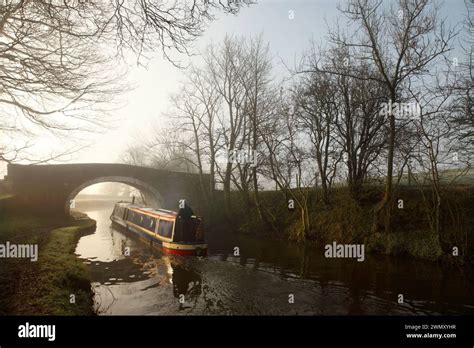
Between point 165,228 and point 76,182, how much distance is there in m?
13.8

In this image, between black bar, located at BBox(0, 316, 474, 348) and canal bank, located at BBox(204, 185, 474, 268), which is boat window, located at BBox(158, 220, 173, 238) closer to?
canal bank, located at BBox(204, 185, 474, 268)

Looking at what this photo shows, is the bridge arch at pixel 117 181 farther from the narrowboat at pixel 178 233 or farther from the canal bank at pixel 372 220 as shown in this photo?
the narrowboat at pixel 178 233

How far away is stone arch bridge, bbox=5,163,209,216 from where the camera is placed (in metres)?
24.7

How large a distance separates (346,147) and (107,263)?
13.8 m

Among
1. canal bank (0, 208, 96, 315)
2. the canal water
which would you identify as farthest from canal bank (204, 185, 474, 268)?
canal bank (0, 208, 96, 315)

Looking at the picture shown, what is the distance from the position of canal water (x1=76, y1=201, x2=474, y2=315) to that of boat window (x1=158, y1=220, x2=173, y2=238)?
3.21ft

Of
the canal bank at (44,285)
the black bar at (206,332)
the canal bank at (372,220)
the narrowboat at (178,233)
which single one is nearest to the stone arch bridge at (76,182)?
the canal bank at (372,220)

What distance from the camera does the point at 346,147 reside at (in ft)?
60.9

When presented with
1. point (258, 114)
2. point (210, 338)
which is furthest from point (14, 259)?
point (258, 114)

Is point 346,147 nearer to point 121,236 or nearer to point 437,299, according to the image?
point 437,299

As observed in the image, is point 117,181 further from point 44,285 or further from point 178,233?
point 44,285

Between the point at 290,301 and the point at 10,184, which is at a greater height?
the point at 10,184

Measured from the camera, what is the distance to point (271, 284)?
35.3 ft

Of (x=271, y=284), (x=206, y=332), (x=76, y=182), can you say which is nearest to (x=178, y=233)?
(x=271, y=284)
